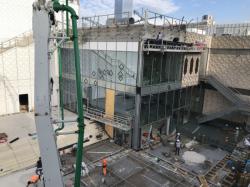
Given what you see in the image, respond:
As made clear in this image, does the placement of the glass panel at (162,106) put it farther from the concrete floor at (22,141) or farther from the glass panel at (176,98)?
the concrete floor at (22,141)

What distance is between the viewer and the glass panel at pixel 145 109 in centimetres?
1812

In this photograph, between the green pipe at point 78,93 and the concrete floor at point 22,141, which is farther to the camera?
the concrete floor at point 22,141

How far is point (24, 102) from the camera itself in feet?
85.7

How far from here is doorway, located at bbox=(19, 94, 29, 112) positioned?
25594mm

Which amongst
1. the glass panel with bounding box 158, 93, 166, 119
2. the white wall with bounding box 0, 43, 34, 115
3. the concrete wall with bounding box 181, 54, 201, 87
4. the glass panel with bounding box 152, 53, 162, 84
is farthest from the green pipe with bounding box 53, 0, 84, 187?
the white wall with bounding box 0, 43, 34, 115

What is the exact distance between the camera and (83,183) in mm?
13758

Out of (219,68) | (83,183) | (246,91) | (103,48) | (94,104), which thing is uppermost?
(103,48)

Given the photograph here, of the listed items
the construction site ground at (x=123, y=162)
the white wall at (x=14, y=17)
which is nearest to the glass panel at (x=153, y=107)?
the construction site ground at (x=123, y=162)

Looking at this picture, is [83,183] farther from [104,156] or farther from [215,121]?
[215,121]

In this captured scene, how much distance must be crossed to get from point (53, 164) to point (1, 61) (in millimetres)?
21160

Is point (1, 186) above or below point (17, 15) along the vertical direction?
below

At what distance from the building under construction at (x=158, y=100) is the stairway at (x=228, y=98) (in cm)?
10

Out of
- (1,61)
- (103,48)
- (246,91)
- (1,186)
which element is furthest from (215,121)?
(1,61)

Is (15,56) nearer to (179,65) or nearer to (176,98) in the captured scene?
(179,65)
